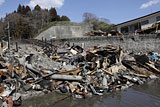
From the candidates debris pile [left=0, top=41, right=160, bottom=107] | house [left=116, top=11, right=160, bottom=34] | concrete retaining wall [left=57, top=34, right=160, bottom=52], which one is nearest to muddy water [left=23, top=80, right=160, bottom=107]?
debris pile [left=0, top=41, right=160, bottom=107]

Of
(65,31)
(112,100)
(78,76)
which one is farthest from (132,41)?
(65,31)

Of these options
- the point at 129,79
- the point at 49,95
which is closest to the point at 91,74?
the point at 129,79

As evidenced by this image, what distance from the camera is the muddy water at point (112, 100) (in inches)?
199

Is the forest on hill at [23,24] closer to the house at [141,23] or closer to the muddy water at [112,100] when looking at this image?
the house at [141,23]

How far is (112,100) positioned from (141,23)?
56.1ft

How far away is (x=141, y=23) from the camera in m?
19.2

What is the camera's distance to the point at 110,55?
923cm

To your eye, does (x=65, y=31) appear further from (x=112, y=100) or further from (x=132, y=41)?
(x=112, y=100)

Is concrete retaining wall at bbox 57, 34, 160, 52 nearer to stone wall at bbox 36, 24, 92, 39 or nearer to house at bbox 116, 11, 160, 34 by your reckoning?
house at bbox 116, 11, 160, 34

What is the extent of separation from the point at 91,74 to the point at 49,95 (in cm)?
285

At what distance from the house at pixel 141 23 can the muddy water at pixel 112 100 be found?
1413 cm

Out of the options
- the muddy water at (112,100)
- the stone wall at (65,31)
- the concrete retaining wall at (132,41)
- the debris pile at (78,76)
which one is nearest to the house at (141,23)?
the concrete retaining wall at (132,41)

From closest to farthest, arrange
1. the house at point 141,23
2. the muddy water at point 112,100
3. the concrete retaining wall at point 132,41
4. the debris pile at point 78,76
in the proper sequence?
the muddy water at point 112,100 → the debris pile at point 78,76 → the concrete retaining wall at point 132,41 → the house at point 141,23

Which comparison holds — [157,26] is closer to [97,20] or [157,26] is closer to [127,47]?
[127,47]
